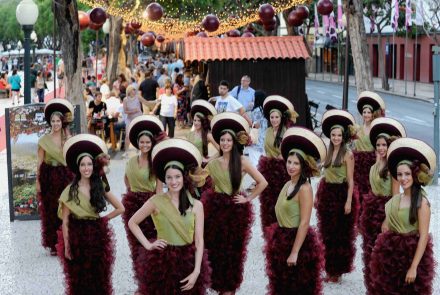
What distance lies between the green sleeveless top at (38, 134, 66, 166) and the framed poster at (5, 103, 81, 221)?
99.3 inches

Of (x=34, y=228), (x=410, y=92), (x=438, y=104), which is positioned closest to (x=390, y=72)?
(x=410, y=92)

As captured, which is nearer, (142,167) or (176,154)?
(176,154)

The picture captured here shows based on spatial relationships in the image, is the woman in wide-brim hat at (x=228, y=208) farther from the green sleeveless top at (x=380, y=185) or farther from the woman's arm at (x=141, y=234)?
the woman's arm at (x=141, y=234)

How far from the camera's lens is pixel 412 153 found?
764cm

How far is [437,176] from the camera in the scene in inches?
704

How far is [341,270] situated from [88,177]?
10.5ft

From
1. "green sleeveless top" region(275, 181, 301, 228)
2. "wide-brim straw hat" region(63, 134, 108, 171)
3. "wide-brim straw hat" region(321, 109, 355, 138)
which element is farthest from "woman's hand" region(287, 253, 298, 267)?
"wide-brim straw hat" region(321, 109, 355, 138)

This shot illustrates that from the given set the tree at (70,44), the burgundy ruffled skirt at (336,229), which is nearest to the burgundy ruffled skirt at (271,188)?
the burgundy ruffled skirt at (336,229)

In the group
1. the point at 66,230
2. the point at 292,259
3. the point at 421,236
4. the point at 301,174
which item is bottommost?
the point at 292,259

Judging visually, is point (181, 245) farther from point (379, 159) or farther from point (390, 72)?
point (390, 72)

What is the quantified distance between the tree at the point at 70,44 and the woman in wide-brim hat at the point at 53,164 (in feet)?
23.1

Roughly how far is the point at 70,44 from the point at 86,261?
10.6 metres

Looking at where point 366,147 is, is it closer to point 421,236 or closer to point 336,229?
point 336,229

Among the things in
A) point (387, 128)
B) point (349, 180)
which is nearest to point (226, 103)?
point (349, 180)
